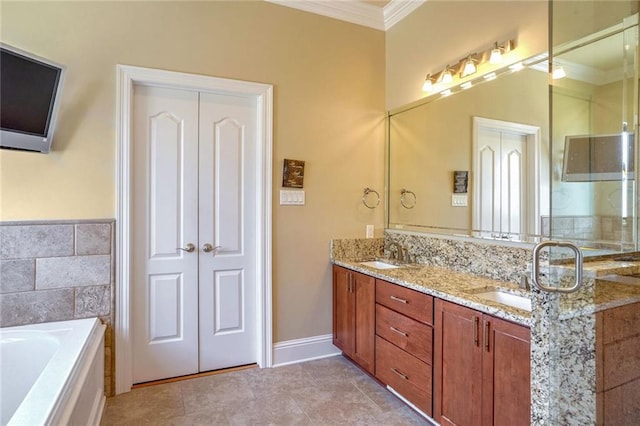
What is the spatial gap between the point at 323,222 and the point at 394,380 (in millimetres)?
1296

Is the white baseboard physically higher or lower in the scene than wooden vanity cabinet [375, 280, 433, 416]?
lower

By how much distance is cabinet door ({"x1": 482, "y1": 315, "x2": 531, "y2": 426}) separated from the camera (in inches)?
58.1

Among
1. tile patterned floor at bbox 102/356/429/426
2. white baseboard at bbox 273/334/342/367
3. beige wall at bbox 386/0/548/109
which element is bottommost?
tile patterned floor at bbox 102/356/429/426

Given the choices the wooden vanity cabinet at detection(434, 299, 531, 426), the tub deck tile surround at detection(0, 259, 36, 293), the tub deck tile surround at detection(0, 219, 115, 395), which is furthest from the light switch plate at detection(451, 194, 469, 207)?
the tub deck tile surround at detection(0, 259, 36, 293)

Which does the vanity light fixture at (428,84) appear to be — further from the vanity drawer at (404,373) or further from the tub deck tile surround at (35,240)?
the tub deck tile surround at (35,240)

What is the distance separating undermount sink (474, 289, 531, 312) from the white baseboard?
4.77ft

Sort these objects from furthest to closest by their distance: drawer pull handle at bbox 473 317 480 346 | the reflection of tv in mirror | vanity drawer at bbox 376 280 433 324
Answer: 1. vanity drawer at bbox 376 280 433 324
2. drawer pull handle at bbox 473 317 480 346
3. the reflection of tv in mirror

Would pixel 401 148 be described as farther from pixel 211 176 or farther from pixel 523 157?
pixel 211 176

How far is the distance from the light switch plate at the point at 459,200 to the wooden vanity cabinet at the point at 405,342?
0.77 metres

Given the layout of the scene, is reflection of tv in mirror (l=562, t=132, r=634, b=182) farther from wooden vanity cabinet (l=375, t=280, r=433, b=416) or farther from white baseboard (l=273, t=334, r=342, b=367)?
white baseboard (l=273, t=334, r=342, b=367)

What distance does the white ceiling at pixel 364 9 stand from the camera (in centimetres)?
288

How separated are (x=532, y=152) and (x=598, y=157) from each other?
0.47 metres

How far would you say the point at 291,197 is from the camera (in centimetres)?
285

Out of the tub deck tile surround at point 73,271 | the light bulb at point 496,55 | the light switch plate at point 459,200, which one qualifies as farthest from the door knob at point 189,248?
the light bulb at point 496,55
